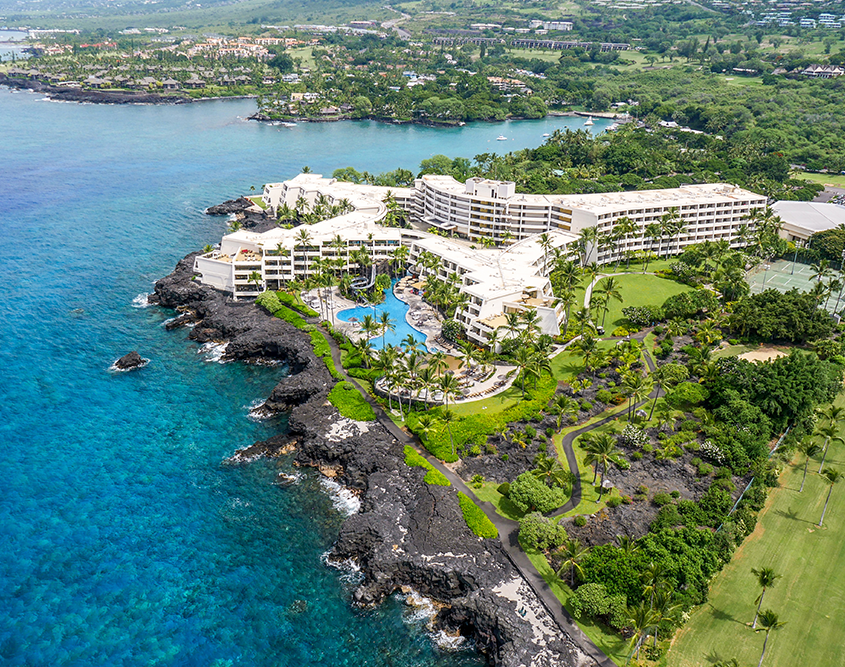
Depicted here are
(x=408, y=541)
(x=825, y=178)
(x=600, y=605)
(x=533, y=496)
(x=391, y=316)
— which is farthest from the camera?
(x=825, y=178)

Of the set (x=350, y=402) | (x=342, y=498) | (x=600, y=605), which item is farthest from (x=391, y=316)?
(x=600, y=605)

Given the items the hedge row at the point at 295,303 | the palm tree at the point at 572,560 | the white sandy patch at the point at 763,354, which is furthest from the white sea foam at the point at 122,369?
the white sandy patch at the point at 763,354

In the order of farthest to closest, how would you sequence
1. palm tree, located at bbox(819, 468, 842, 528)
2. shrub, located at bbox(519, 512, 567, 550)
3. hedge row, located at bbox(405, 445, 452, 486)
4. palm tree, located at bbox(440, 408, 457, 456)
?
1. palm tree, located at bbox(440, 408, 457, 456)
2. hedge row, located at bbox(405, 445, 452, 486)
3. palm tree, located at bbox(819, 468, 842, 528)
4. shrub, located at bbox(519, 512, 567, 550)

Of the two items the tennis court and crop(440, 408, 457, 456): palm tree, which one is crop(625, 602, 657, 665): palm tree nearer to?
crop(440, 408, 457, 456): palm tree

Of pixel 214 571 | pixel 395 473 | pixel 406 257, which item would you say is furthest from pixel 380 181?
pixel 214 571

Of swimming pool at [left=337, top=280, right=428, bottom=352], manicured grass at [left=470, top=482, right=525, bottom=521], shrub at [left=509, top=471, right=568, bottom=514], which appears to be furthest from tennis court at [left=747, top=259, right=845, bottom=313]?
manicured grass at [left=470, top=482, right=525, bottom=521]

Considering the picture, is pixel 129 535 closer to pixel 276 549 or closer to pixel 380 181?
pixel 276 549

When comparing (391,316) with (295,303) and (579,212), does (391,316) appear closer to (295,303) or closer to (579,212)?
(295,303)
